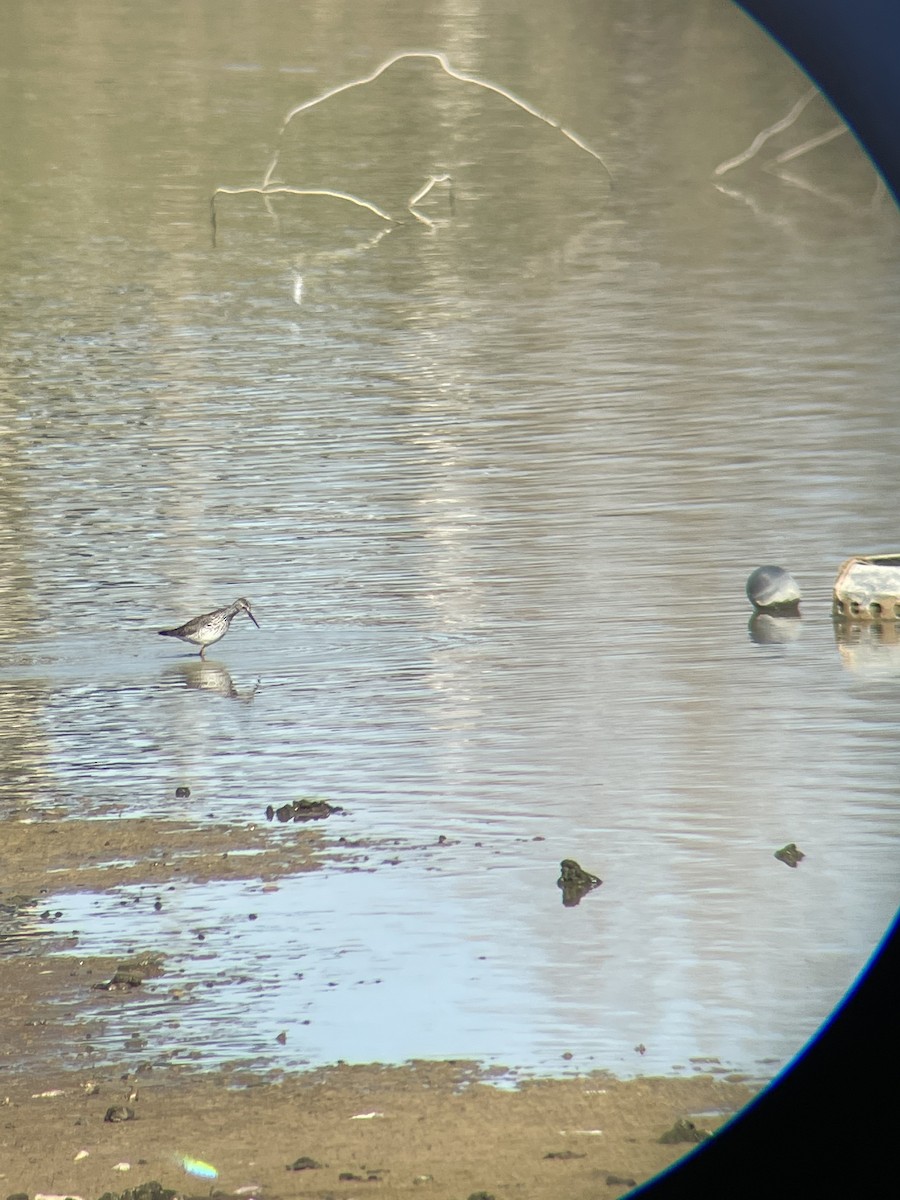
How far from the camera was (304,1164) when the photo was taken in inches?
194

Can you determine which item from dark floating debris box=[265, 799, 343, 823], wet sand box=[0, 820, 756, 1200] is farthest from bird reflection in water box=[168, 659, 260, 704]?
wet sand box=[0, 820, 756, 1200]

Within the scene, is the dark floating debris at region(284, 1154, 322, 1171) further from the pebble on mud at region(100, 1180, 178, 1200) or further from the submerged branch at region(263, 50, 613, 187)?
the submerged branch at region(263, 50, 613, 187)

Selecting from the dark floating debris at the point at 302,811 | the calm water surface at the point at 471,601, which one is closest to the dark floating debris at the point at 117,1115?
the calm water surface at the point at 471,601

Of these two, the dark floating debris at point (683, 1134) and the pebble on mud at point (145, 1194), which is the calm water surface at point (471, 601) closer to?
the dark floating debris at point (683, 1134)

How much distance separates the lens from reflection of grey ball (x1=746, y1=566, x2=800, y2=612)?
10.8 meters

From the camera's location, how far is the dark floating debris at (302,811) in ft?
25.3

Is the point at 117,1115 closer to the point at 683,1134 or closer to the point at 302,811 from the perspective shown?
the point at 683,1134

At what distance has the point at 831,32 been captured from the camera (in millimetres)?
2865

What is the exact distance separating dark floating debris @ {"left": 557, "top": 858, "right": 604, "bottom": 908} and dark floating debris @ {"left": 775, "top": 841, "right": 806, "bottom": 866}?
1.95 ft

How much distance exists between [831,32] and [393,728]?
6269mm

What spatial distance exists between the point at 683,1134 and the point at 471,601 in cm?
654

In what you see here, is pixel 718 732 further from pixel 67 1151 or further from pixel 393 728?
pixel 67 1151

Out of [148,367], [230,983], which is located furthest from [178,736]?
[148,367]

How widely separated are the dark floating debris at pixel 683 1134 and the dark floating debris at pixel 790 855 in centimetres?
211
